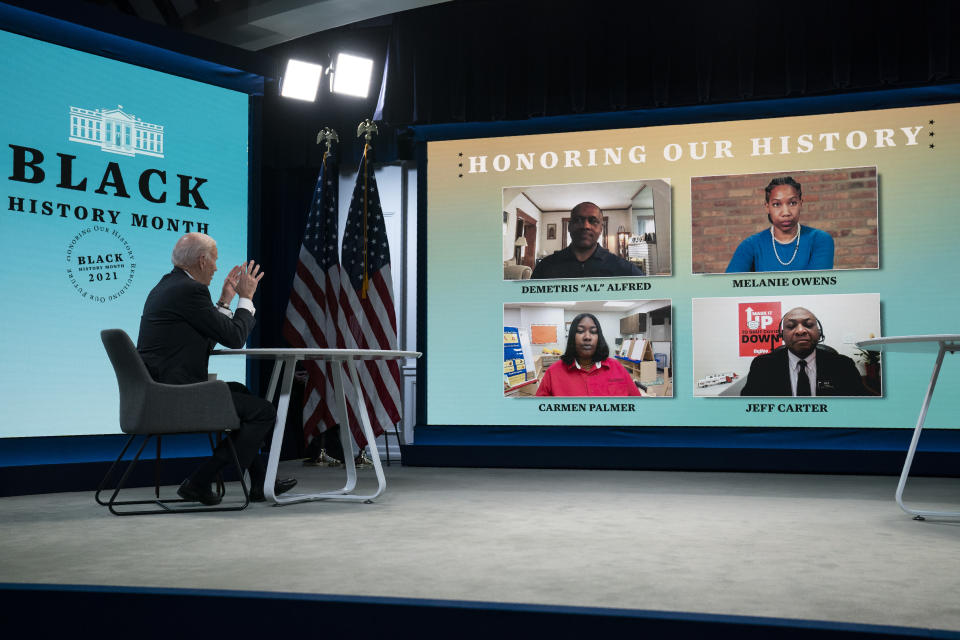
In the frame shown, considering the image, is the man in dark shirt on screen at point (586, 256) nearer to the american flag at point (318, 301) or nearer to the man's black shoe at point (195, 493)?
the american flag at point (318, 301)

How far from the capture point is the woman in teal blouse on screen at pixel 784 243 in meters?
5.80

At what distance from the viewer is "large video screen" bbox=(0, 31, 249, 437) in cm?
484

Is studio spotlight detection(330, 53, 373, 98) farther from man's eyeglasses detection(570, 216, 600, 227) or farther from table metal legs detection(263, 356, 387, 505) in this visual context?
table metal legs detection(263, 356, 387, 505)

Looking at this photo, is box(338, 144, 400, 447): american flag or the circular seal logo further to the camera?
box(338, 144, 400, 447): american flag

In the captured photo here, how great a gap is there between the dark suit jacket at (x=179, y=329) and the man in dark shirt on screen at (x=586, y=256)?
2.88 meters

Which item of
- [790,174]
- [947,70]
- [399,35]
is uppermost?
[399,35]

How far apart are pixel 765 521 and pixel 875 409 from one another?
252 cm

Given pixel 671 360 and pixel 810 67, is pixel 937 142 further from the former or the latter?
pixel 671 360

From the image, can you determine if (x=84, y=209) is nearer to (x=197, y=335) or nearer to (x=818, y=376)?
(x=197, y=335)

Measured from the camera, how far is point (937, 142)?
18.7 ft

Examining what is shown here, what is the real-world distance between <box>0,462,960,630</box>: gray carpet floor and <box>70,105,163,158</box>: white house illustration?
6.78ft

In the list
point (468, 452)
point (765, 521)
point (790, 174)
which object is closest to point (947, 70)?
point (790, 174)

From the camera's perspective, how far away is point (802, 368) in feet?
19.0

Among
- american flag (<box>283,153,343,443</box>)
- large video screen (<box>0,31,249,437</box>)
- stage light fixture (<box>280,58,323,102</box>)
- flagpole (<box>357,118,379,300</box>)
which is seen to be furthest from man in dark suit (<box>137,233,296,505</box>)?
stage light fixture (<box>280,58,323,102</box>)
